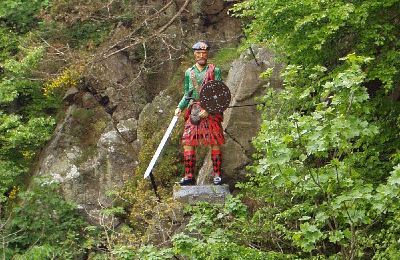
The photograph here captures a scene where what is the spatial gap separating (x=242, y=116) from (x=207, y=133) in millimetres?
1445

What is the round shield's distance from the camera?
33.8 ft

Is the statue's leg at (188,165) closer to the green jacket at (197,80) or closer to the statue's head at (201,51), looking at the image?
the green jacket at (197,80)

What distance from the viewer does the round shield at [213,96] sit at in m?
10.3

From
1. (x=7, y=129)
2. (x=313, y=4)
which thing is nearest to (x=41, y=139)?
(x=7, y=129)

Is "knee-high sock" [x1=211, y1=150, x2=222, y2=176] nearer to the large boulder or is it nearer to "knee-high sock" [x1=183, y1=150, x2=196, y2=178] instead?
"knee-high sock" [x1=183, y1=150, x2=196, y2=178]

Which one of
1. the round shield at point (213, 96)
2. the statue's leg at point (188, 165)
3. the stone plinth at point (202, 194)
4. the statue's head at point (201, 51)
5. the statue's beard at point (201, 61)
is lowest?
the stone plinth at point (202, 194)

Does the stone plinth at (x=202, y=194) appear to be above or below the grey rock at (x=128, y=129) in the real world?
above

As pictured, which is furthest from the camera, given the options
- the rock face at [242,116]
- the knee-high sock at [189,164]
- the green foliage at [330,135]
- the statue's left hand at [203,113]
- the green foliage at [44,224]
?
the green foliage at [44,224]

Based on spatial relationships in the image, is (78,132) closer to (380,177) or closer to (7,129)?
(7,129)

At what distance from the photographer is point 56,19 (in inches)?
607

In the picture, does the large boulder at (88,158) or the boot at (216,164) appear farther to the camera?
the large boulder at (88,158)

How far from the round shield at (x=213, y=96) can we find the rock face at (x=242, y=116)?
51.1 inches

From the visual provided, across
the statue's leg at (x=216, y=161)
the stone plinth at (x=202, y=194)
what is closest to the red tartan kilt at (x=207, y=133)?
the statue's leg at (x=216, y=161)

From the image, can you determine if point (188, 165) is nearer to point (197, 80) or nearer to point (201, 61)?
point (197, 80)
